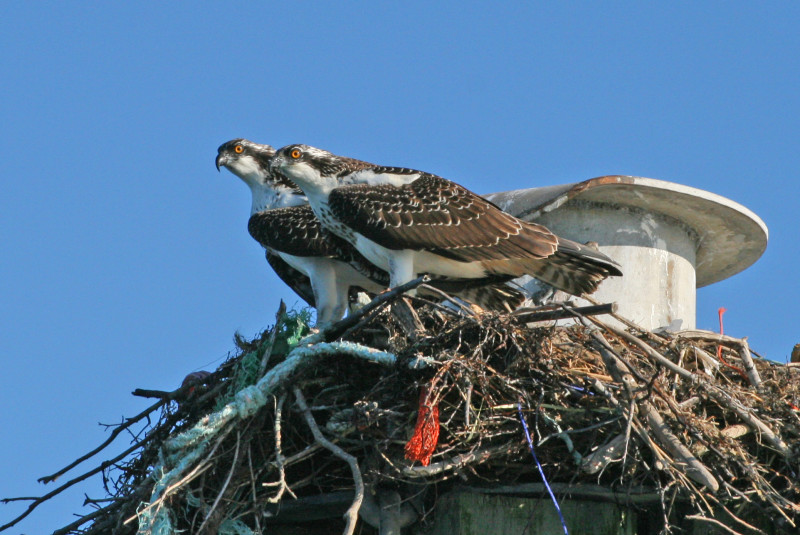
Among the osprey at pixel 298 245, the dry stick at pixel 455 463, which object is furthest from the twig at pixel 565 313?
the osprey at pixel 298 245

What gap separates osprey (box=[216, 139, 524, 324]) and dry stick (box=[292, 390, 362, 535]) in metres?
1.72

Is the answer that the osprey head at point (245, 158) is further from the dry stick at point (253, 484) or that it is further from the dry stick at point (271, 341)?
the dry stick at point (253, 484)

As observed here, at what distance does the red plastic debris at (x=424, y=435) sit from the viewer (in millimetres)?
5676

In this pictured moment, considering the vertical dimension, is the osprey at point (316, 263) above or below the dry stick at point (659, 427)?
above

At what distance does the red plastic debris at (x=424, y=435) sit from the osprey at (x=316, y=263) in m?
2.08

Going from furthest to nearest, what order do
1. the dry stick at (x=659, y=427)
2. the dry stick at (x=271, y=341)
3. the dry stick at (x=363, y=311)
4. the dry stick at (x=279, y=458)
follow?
the dry stick at (x=271, y=341) < the dry stick at (x=363, y=311) < the dry stick at (x=279, y=458) < the dry stick at (x=659, y=427)

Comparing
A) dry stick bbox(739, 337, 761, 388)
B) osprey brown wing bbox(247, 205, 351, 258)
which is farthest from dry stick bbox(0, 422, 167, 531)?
dry stick bbox(739, 337, 761, 388)

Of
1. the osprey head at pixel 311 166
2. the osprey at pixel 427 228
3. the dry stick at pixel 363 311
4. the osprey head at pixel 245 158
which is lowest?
the dry stick at pixel 363 311

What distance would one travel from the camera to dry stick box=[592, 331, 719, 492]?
18.1 feet

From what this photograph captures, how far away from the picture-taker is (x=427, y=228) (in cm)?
734

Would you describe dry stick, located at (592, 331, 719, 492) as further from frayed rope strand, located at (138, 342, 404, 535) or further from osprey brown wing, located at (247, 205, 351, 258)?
osprey brown wing, located at (247, 205, 351, 258)

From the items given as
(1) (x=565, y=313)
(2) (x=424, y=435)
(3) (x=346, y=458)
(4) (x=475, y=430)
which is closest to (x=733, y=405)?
(1) (x=565, y=313)

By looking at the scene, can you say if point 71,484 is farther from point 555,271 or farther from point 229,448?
point 555,271

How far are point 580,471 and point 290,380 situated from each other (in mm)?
1542
